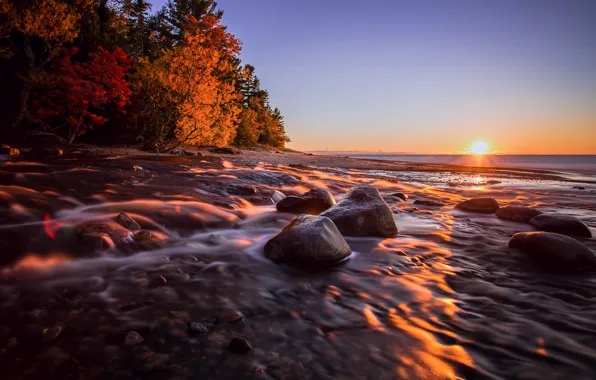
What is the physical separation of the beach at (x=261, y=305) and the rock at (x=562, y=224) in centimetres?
33

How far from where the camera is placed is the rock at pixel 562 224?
16.2 feet

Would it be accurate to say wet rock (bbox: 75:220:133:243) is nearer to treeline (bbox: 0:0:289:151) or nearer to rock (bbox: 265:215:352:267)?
rock (bbox: 265:215:352:267)

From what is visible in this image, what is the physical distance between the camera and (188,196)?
20.3 feet

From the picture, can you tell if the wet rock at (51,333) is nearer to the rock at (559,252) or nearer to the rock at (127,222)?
the rock at (127,222)

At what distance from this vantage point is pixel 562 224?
16.9ft

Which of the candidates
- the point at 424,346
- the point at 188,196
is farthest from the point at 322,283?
the point at 188,196

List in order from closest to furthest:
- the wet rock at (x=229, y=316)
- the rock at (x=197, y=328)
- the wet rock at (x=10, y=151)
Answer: the rock at (x=197, y=328), the wet rock at (x=229, y=316), the wet rock at (x=10, y=151)

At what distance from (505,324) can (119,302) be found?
2.85 metres

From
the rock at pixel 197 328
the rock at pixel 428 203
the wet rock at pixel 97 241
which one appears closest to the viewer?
the rock at pixel 197 328

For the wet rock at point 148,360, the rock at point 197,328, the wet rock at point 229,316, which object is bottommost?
the wet rock at point 148,360

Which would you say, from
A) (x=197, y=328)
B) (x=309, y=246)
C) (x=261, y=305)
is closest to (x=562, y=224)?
(x=309, y=246)

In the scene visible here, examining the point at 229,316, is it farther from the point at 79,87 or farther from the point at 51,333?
the point at 79,87

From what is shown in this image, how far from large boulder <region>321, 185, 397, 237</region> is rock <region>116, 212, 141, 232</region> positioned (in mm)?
2701

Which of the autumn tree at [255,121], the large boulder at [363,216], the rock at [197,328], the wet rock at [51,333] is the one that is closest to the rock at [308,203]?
the large boulder at [363,216]
